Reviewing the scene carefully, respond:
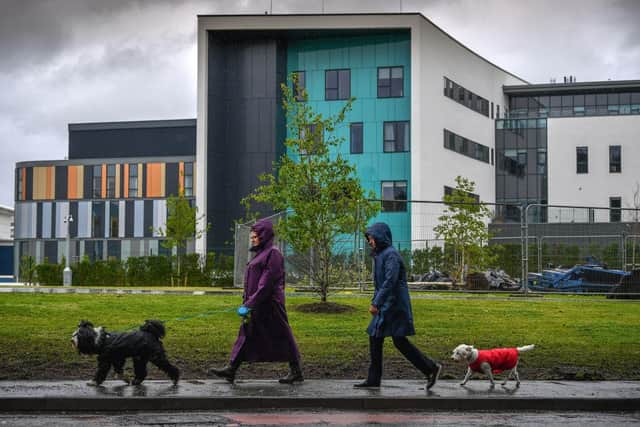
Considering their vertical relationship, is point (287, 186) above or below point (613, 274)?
above

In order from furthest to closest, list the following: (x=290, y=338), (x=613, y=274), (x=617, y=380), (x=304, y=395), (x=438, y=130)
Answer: (x=438, y=130) < (x=613, y=274) < (x=617, y=380) < (x=290, y=338) < (x=304, y=395)

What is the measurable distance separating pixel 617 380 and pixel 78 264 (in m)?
34.8

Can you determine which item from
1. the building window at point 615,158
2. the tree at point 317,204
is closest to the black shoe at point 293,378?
the tree at point 317,204

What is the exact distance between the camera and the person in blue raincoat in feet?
34.3

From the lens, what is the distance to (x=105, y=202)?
72.1m

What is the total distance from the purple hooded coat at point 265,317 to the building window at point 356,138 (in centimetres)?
4585

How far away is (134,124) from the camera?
73.8 m

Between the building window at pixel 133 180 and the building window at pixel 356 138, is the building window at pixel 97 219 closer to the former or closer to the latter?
the building window at pixel 133 180

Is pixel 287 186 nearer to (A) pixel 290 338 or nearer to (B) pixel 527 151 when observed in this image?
(A) pixel 290 338

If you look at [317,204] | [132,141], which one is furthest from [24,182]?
[317,204]

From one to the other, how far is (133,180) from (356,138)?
22.1 meters

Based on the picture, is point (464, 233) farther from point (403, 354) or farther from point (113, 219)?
point (113, 219)

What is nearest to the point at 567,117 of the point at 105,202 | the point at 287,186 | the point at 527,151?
the point at 527,151

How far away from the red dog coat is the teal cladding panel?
44765 millimetres
